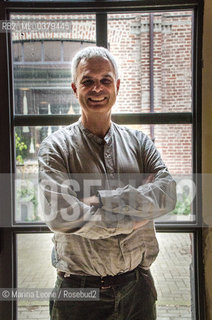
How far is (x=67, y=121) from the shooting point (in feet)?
4.47

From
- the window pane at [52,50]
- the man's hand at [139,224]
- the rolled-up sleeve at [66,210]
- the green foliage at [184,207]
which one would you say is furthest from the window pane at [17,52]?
the green foliage at [184,207]

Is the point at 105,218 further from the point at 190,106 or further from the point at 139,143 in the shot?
the point at 190,106

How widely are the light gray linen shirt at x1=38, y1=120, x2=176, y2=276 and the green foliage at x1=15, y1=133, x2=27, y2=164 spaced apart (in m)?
0.28

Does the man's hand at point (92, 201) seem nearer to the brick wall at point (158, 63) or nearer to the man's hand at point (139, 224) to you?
the man's hand at point (139, 224)

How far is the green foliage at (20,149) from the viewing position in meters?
1.37

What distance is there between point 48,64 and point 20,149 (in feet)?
1.38

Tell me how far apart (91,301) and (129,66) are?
1030 millimetres

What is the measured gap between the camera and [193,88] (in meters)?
1.35

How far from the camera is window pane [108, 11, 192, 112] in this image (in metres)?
1.32

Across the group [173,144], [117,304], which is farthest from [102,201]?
[173,144]

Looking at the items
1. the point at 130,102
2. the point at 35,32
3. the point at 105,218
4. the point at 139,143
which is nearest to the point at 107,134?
the point at 139,143

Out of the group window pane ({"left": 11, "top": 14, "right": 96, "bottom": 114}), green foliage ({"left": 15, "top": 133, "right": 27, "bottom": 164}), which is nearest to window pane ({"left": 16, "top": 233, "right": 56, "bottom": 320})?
green foliage ({"left": 15, "top": 133, "right": 27, "bottom": 164})

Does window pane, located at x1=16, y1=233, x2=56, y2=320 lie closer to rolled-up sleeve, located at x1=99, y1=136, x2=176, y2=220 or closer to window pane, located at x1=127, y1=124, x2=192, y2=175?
rolled-up sleeve, located at x1=99, y1=136, x2=176, y2=220

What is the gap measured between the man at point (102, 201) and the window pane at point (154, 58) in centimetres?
21
